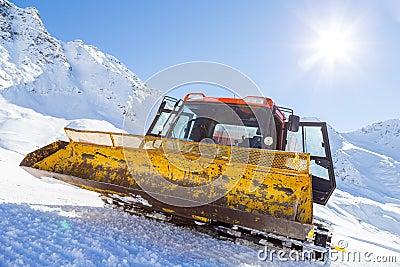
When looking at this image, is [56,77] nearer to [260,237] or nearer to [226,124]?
[226,124]

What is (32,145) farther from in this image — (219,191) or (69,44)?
(69,44)

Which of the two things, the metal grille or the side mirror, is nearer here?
the metal grille

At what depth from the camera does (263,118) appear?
487 centimetres

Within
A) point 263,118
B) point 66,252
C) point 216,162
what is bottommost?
point 66,252

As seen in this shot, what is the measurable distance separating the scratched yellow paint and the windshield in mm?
1587

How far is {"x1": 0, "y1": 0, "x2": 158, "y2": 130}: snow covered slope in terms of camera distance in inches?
2088

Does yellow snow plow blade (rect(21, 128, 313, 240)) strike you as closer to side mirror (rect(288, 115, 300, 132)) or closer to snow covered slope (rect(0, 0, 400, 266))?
snow covered slope (rect(0, 0, 400, 266))

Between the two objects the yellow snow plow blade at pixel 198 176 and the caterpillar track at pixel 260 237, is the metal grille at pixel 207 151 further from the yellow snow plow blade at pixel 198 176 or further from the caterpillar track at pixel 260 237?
the caterpillar track at pixel 260 237

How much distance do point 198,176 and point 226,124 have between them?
200 centimetres

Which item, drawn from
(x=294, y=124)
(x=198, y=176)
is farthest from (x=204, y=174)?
(x=294, y=124)

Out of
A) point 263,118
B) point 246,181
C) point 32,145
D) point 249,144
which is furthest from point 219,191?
point 32,145

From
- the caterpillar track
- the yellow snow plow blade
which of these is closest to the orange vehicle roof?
the yellow snow plow blade

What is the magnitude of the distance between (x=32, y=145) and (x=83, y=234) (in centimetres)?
2690

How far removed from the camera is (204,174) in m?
3.27
